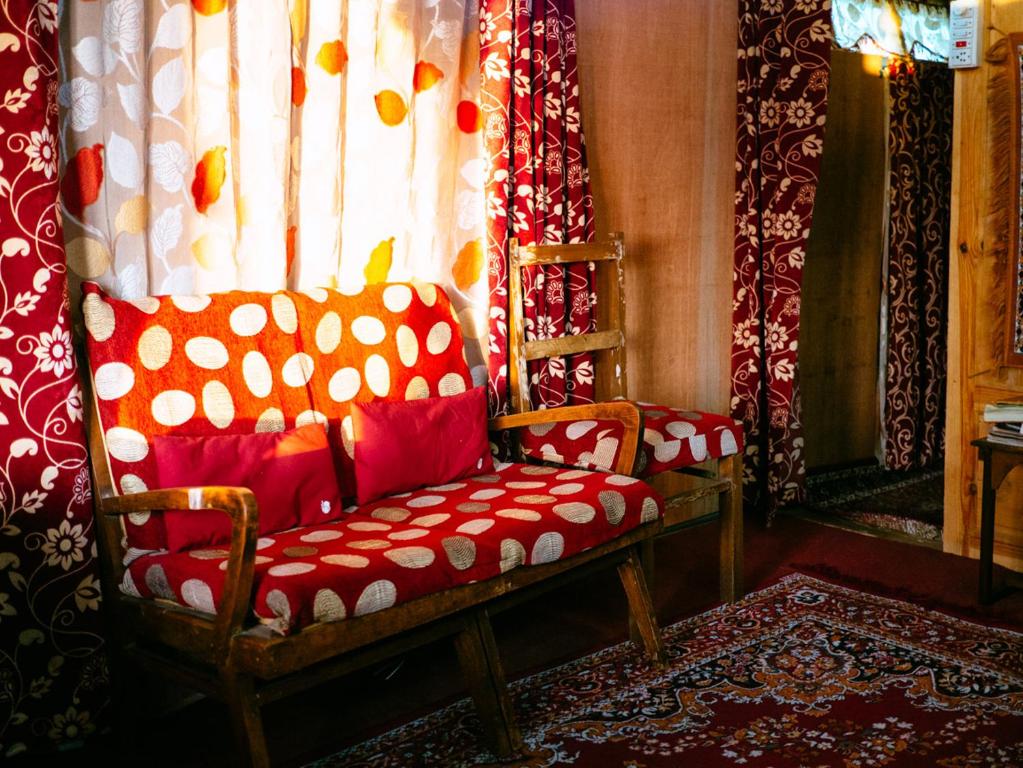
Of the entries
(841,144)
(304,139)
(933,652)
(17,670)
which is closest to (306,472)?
(17,670)

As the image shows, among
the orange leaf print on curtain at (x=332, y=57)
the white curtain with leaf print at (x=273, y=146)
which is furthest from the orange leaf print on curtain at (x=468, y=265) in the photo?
the orange leaf print on curtain at (x=332, y=57)

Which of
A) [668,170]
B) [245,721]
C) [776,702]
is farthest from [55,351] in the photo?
[668,170]

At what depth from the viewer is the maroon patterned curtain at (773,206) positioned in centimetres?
386

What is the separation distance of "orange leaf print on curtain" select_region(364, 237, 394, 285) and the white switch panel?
6.24ft

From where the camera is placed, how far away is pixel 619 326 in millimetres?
3311

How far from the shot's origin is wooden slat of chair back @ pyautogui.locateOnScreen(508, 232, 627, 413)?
3.10 metres

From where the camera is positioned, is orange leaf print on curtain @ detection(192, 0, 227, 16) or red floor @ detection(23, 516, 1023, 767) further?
orange leaf print on curtain @ detection(192, 0, 227, 16)

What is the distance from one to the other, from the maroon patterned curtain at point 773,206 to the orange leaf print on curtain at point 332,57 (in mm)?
1756

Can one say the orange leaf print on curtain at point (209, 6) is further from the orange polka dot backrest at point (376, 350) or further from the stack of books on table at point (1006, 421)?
the stack of books on table at point (1006, 421)

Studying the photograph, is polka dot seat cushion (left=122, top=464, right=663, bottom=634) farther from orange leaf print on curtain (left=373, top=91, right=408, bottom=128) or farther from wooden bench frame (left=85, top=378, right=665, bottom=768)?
orange leaf print on curtain (left=373, top=91, right=408, bottom=128)

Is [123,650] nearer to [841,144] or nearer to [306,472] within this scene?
[306,472]

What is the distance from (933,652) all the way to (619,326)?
1.34m

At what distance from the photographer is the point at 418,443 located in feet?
8.69

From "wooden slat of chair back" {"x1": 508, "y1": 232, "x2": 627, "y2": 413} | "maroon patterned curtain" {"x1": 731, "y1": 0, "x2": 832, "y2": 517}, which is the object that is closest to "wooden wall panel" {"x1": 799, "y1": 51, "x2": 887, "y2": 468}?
"maroon patterned curtain" {"x1": 731, "y1": 0, "x2": 832, "y2": 517}
